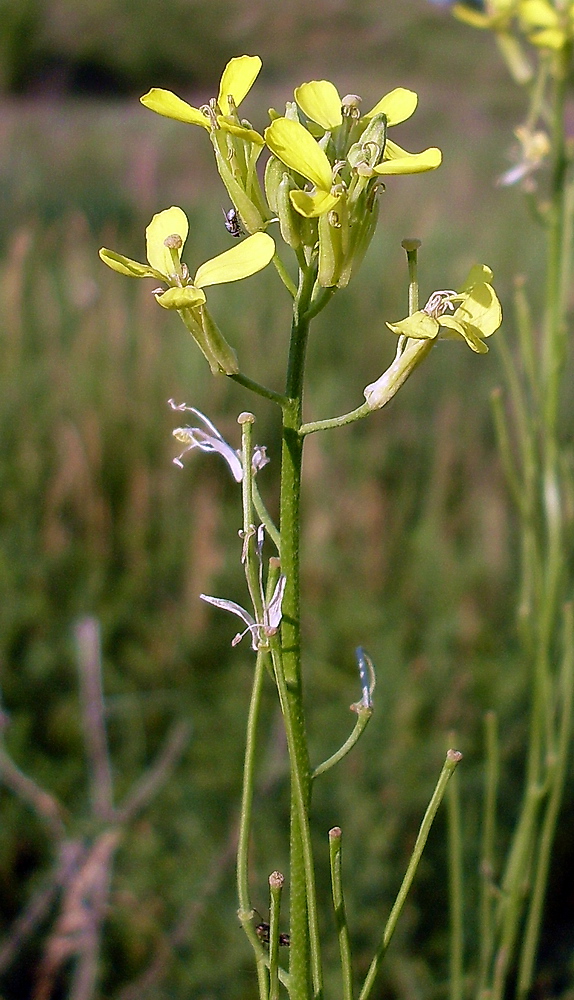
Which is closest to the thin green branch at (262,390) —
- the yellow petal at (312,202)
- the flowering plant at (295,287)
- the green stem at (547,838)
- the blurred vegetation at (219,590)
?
the flowering plant at (295,287)

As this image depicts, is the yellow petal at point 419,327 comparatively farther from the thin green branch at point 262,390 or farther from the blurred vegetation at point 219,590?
the blurred vegetation at point 219,590

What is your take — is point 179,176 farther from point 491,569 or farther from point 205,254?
point 491,569

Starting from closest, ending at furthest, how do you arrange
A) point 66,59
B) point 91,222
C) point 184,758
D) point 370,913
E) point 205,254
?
1. point 370,913
2. point 184,758
3. point 205,254
4. point 91,222
5. point 66,59

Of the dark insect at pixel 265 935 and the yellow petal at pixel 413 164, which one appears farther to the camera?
the dark insect at pixel 265 935

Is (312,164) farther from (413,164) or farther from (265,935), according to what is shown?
(265,935)

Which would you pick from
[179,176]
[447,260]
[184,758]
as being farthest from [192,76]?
[184,758]

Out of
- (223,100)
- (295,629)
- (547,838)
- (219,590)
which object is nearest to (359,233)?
(223,100)
